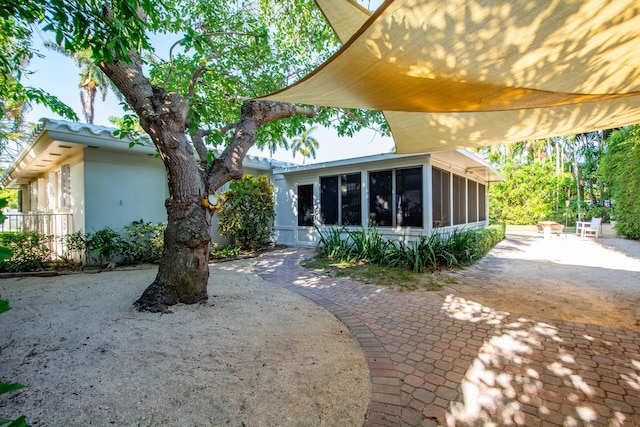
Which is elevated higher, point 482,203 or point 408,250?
point 482,203

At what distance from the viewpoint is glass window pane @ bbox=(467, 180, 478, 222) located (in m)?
10.6

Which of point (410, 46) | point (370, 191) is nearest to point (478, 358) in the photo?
point (410, 46)

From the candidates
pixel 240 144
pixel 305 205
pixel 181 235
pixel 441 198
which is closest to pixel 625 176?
pixel 441 198

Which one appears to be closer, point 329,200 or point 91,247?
point 91,247

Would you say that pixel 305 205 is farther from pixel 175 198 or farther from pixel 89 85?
pixel 89 85

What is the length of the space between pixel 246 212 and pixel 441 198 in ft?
18.0

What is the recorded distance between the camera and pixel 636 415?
1.92 meters

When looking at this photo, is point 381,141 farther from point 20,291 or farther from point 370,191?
point 20,291

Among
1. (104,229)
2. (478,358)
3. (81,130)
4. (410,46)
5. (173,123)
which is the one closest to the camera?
(410,46)

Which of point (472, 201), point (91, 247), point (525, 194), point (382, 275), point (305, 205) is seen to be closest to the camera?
point (382, 275)

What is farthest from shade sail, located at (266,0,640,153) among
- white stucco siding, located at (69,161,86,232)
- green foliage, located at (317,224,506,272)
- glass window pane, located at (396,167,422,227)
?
white stucco siding, located at (69,161,86,232)

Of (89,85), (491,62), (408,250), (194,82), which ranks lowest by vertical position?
(408,250)

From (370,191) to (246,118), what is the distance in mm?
4528

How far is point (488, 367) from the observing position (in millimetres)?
2471
